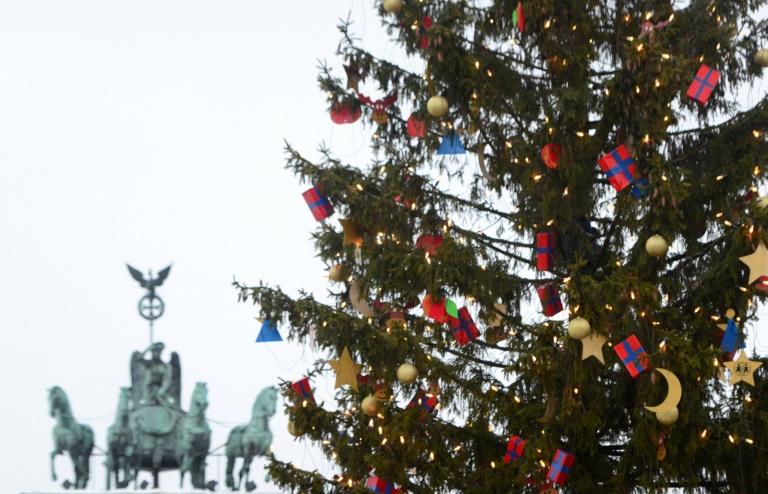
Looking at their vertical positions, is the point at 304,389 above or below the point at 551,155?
below

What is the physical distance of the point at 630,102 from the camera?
8.30 metres

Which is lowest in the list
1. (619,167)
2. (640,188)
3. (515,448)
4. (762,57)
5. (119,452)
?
(515,448)

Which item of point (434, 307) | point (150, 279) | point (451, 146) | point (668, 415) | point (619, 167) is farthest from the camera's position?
point (150, 279)

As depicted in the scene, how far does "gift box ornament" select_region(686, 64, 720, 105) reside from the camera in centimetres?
822

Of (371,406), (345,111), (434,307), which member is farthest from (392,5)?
(371,406)

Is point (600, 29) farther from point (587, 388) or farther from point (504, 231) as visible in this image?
point (587, 388)

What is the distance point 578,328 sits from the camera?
295 inches

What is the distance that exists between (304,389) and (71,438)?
15.7 feet

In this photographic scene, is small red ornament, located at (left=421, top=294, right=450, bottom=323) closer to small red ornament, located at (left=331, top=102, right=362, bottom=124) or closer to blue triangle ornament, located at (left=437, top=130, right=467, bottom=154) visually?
blue triangle ornament, located at (left=437, top=130, right=467, bottom=154)

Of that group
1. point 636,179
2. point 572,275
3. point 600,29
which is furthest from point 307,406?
point 600,29

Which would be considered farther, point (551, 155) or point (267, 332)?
point (267, 332)

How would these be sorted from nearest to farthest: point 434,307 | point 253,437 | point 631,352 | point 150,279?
1. point 631,352
2. point 434,307
3. point 253,437
4. point 150,279

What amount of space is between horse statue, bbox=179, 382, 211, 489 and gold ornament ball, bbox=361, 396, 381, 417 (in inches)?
178

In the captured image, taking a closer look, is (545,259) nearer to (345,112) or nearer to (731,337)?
(731,337)
